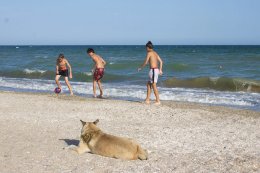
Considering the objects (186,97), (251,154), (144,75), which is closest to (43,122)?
(251,154)

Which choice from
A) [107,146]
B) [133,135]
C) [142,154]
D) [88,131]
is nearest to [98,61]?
[133,135]

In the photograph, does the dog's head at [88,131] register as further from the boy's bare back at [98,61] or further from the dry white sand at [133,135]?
the boy's bare back at [98,61]

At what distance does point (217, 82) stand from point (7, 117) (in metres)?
12.4

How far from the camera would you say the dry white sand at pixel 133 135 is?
6086 mm

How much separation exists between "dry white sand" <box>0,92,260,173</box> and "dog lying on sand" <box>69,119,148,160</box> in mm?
99

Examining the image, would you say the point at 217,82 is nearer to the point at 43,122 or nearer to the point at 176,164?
the point at 43,122

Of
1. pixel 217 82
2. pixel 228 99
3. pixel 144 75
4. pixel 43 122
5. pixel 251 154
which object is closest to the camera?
pixel 251 154

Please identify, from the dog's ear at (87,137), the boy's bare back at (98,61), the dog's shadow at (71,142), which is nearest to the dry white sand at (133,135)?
the dog's shadow at (71,142)

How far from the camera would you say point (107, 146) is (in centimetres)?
639

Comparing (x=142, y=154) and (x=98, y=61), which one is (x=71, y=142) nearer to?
(x=142, y=154)

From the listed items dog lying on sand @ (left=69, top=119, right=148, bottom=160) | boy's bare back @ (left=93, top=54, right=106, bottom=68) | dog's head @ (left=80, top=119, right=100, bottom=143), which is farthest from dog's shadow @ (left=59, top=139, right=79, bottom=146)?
boy's bare back @ (left=93, top=54, right=106, bottom=68)

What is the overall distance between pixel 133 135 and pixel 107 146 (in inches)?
64.3

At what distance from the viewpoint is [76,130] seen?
8.43 metres

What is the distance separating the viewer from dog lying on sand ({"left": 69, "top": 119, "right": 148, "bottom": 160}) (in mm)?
6266
